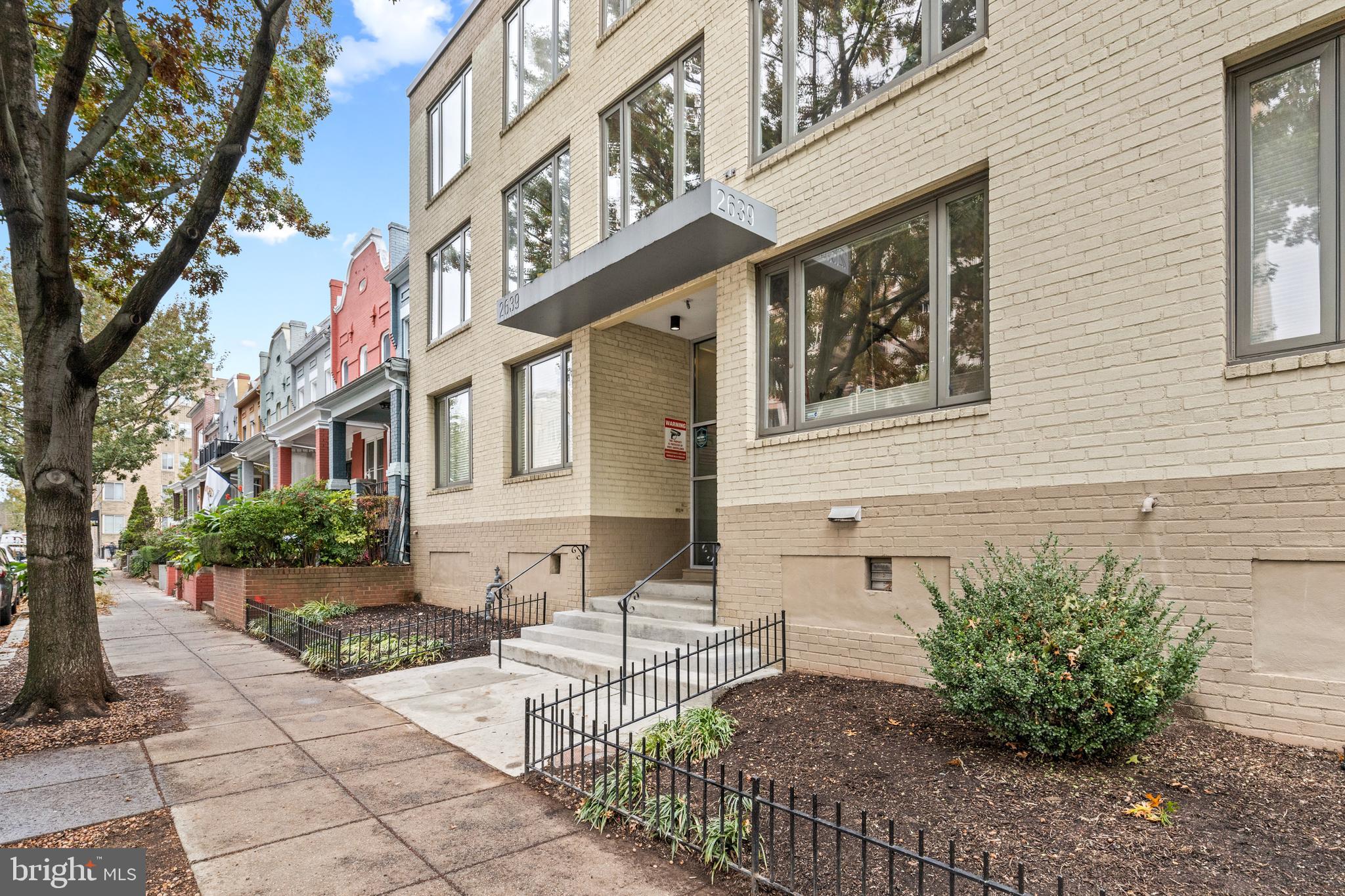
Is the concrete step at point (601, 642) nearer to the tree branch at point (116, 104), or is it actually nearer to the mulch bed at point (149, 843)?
the mulch bed at point (149, 843)

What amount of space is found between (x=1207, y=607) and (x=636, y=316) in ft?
23.8

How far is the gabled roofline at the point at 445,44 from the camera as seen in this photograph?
1378 cm

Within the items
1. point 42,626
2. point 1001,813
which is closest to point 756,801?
point 1001,813

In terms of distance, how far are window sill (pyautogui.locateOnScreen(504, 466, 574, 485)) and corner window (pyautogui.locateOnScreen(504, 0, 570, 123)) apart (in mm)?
5972

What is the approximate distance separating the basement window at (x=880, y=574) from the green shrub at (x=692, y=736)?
6.36ft

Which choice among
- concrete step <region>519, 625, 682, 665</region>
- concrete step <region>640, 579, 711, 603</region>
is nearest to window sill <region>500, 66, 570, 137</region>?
concrete step <region>640, 579, 711, 603</region>

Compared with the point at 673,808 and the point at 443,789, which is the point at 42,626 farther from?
the point at 673,808

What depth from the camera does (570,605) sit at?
10367mm

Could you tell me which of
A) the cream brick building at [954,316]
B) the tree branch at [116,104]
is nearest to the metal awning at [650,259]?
the cream brick building at [954,316]

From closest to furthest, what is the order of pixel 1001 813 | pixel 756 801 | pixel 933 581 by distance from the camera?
pixel 756 801
pixel 1001 813
pixel 933 581

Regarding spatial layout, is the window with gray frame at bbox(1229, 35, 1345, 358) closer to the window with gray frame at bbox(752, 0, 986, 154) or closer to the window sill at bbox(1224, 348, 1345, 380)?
the window sill at bbox(1224, 348, 1345, 380)

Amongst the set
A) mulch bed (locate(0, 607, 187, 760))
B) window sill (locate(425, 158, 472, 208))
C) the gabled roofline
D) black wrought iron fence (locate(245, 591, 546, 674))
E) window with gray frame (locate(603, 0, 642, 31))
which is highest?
the gabled roofline

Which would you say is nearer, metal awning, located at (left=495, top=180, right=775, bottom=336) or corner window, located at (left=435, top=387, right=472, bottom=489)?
metal awning, located at (left=495, top=180, right=775, bottom=336)

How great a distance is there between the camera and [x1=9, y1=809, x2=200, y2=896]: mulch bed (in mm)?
3627
